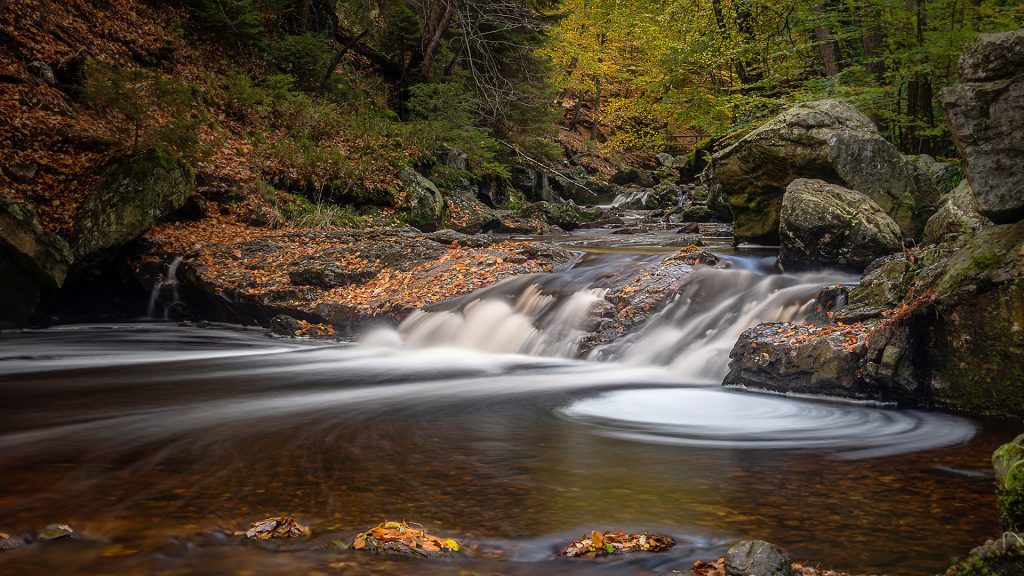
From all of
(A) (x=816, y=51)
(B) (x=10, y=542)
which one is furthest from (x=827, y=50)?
(B) (x=10, y=542)

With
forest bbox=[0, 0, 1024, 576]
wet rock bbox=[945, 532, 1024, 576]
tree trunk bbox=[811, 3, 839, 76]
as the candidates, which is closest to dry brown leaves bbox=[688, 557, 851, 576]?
forest bbox=[0, 0, 1024, 576]

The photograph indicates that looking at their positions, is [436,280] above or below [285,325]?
above

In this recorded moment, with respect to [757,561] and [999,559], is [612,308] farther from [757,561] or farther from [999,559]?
[999,559]

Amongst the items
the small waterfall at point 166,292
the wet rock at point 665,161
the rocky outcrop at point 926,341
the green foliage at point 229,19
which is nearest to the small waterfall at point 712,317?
the rocky outcrop at point 926,341

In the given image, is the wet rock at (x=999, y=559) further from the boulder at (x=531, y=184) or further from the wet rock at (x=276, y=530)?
the boulder at (x=531, y=184)

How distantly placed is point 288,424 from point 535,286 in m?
5.20

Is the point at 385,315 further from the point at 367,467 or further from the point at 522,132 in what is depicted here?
the point at 522,132

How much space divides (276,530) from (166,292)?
9.71 m

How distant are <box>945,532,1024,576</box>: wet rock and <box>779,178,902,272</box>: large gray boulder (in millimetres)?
7627

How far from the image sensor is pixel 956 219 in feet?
24.5

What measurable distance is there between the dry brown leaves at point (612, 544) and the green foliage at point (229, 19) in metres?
16.2

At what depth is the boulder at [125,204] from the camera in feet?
33.8

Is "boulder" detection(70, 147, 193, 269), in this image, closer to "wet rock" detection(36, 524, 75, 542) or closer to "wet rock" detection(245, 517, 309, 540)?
"wet rock" detection(36, 524, 75, 542)

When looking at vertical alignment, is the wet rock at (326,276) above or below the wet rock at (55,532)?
above
